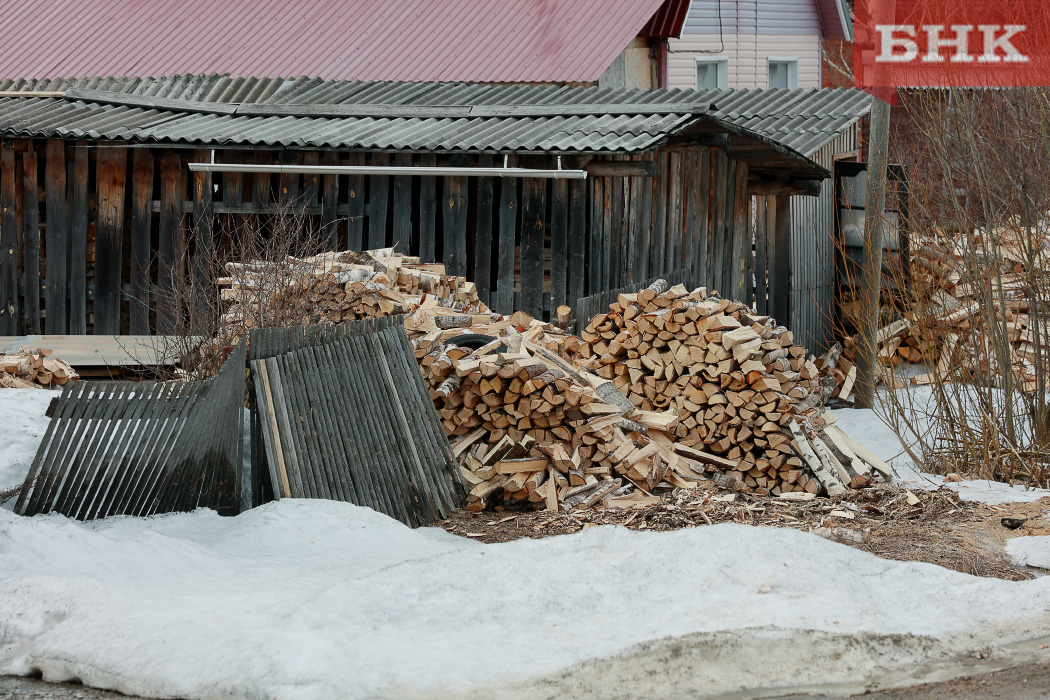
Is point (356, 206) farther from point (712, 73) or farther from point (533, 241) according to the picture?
point (712, 73)

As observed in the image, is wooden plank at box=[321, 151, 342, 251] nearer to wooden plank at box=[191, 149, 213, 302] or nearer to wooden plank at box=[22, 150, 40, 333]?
wooden plank at box=[191, 149, 213, 302]

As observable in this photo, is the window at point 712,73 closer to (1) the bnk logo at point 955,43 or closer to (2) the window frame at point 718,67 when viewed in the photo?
(2) the window frame at point 718,67

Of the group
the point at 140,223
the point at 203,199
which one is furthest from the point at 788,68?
the point at 140,223

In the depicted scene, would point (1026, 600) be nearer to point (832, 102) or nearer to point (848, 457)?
point (848, 457)

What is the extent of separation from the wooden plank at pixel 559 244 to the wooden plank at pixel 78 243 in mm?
5663

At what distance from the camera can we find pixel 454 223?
496 inches

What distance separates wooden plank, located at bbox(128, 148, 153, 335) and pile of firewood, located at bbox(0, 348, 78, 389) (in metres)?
1.81

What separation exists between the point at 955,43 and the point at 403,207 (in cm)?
615

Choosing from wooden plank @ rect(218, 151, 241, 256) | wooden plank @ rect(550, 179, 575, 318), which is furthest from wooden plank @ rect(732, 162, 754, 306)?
wooden plank @ rect(218, 151, 241, 256)

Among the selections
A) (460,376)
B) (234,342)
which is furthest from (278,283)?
(460,376)

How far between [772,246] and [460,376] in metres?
9.08

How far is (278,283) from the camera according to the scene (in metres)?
9.16

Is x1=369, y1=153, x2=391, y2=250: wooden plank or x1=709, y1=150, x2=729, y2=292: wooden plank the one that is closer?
x1=369, y1=153, x2=391, y2=250: wooden plank

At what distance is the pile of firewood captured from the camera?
33.6 ft
